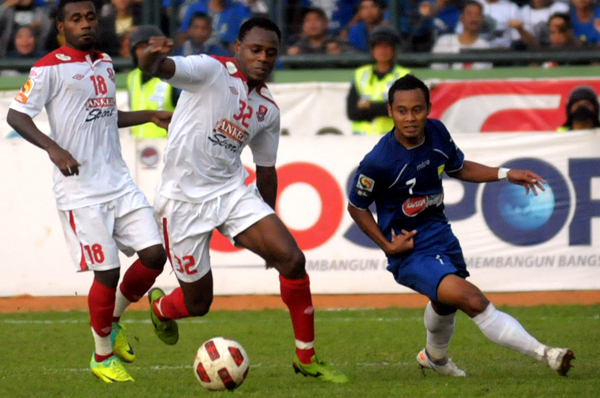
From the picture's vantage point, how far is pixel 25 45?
12914 mm

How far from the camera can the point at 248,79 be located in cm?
609

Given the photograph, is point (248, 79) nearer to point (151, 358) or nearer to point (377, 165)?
point (377, 165)

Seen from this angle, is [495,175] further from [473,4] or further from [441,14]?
[441,14]

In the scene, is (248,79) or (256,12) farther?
(256,12)

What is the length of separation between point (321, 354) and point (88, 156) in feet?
7.55

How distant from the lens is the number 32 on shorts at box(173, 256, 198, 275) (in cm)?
623

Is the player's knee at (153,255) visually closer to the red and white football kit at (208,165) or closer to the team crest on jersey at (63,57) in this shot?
the red and white football kit at (208,165)

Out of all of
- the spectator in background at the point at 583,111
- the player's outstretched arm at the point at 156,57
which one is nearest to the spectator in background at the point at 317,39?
the spectator in background at the point at 583,111

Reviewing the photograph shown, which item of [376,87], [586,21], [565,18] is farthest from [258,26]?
[586,21]

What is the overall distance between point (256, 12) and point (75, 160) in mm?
6948

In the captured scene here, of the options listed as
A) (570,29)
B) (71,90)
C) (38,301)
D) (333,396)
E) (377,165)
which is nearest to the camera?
(333,396)

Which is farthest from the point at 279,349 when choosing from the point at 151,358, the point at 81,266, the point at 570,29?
the point at 570,29

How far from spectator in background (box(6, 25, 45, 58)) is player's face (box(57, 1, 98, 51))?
6598 millimetres

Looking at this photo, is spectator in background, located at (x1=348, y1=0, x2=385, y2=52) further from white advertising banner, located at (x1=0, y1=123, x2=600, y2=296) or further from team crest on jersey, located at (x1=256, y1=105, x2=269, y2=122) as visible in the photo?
team crest on jersey, located at (x1=256, y1=105, x2=269, y2=122)
